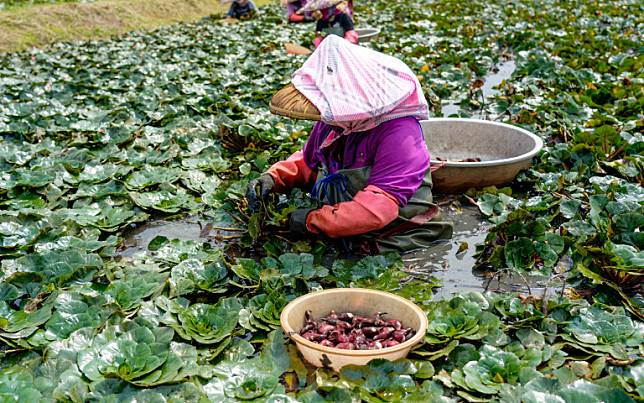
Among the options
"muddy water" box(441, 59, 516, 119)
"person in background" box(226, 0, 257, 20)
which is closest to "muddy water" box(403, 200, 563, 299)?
"muddy water" box(441, 59, 516, 119)

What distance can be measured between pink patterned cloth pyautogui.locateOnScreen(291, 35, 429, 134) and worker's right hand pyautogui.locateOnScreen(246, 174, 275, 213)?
64 cm

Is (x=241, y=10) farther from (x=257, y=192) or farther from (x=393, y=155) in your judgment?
(x=393, y=155)

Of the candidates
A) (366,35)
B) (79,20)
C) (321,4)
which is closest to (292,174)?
(321,4)

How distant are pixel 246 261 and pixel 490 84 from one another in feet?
16.6

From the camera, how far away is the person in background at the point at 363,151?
122 inches

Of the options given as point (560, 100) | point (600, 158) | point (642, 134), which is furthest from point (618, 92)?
point (600, 158)

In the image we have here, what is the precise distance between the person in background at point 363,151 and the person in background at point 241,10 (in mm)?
10921

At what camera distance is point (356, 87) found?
3102mm

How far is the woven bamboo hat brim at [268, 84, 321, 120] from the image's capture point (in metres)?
3.06

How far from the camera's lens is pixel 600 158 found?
14.5ft

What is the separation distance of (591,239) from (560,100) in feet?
9.49

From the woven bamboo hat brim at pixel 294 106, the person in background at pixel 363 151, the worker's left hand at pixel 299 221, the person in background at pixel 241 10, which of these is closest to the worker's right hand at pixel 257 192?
the person in background at pixel 363 151

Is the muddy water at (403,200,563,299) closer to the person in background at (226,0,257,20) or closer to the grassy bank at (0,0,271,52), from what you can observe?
the grassy bank at (0,0,271,52)

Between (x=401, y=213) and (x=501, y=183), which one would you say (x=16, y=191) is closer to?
(x=401, y=213)
